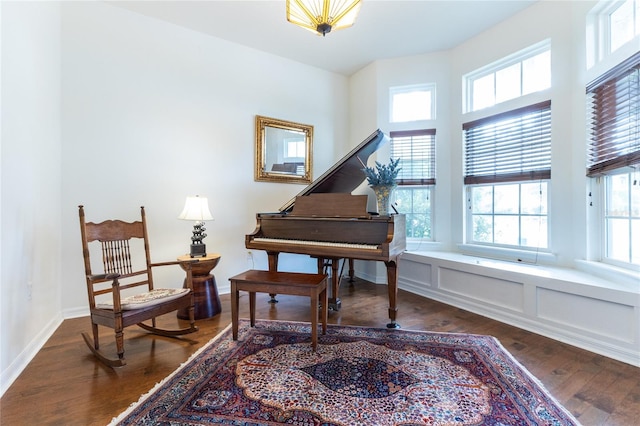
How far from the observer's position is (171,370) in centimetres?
185

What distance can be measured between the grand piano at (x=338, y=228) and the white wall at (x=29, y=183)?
1678 millimetres

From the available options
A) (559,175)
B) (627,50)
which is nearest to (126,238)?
(559,175)

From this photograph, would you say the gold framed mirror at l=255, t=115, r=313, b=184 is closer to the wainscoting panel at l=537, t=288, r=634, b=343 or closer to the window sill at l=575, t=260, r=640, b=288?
the wainscoting panel at l=537, t=288, r=634, b=343

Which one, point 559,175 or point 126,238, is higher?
point 559,175

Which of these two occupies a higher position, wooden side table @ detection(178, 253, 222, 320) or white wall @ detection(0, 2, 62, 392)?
white wall @ detection(0, 2, 62, 392)

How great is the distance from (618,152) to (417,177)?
1975 mm

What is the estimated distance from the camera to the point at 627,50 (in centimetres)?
212

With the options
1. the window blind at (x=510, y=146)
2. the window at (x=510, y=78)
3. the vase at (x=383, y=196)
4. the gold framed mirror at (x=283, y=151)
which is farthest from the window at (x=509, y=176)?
the gold framed mirror at (x=283, y=151)

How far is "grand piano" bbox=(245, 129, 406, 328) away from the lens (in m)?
2.40

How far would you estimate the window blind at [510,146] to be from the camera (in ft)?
9.43

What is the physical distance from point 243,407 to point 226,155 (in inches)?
112

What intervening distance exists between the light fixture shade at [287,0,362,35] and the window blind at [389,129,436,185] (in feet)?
7.34

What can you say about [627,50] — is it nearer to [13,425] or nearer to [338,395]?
[338,395]

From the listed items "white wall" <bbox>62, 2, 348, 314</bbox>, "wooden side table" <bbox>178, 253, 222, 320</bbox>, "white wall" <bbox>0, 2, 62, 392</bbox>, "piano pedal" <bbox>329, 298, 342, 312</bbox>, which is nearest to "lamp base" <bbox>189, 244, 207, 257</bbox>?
"wooden side table" <bbox>178, 253, 222, 320</bbox>
